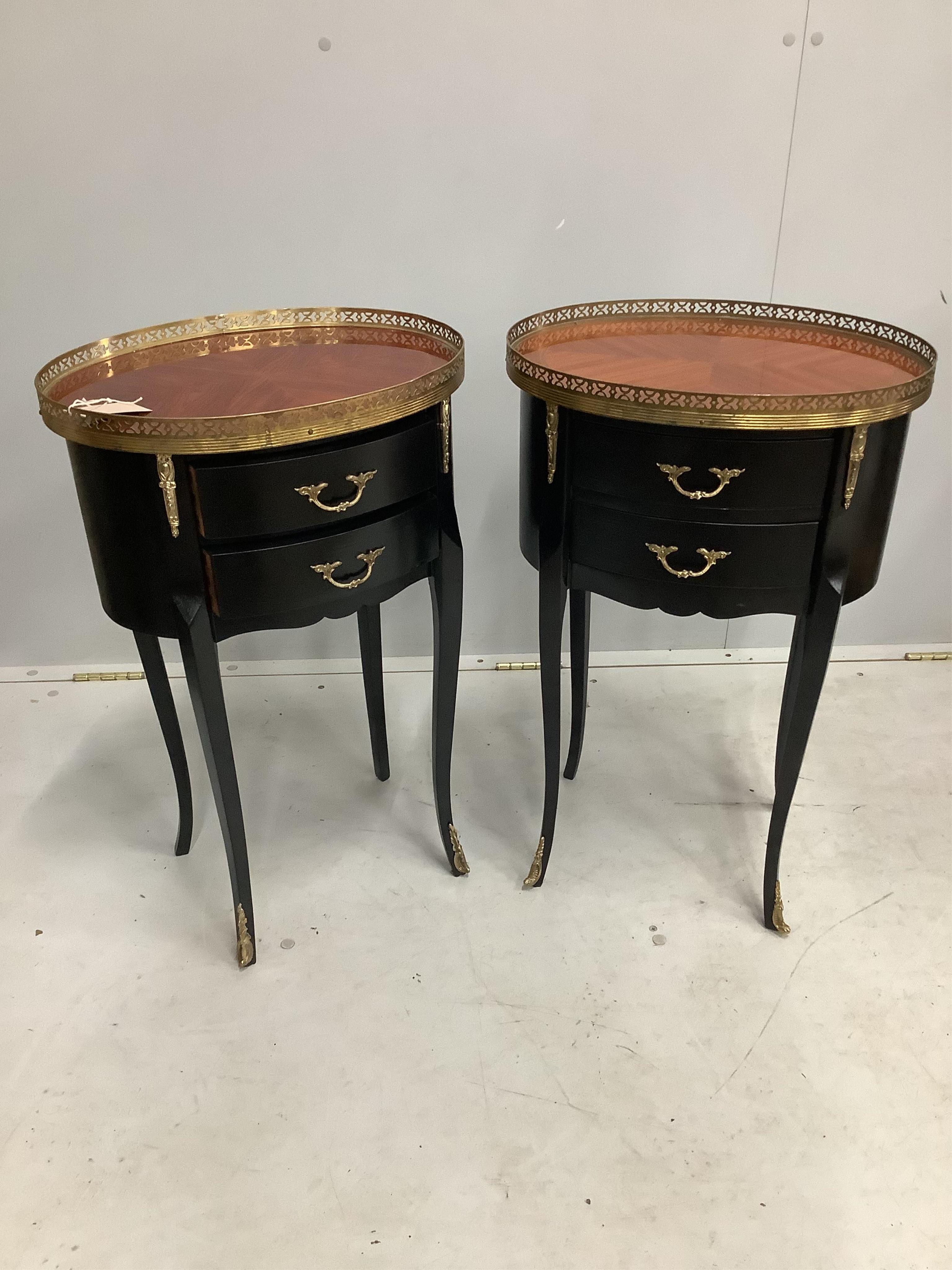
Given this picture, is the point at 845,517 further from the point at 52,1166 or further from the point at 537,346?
the point at 52,1166

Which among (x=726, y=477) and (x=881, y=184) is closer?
(x=726, y=477)

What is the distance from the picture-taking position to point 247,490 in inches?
50.5

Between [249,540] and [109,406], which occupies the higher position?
[109,406]

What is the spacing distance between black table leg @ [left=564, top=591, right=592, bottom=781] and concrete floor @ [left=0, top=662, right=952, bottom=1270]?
7 cm

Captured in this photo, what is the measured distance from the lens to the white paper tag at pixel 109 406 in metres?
1.27

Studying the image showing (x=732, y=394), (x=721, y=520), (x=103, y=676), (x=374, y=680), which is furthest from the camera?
(x=103, y=676)

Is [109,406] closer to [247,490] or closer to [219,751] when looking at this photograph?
[247,490]

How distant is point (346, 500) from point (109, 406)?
1.17ft

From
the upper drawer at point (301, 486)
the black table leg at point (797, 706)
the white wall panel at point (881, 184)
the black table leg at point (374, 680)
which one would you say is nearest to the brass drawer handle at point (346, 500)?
the upper drawer at point (301, 486)

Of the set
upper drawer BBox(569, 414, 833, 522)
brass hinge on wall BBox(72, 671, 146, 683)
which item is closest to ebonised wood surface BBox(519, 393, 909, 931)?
upper drawer BBox(569, 414, 833, 522)

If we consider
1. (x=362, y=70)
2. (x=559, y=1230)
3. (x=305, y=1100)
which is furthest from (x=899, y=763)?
(x=362, y=70)

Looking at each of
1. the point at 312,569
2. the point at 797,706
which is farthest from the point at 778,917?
the point at 312,569

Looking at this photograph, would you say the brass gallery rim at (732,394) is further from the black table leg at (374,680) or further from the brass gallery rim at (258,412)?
the black table leg at (374,680)

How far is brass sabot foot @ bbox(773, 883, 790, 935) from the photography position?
5.41 ft
